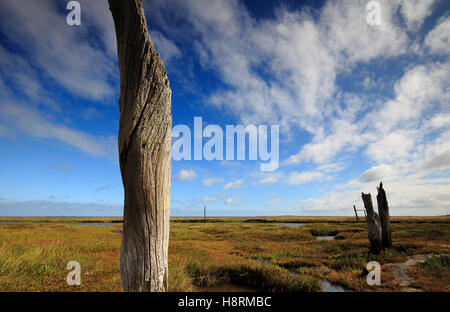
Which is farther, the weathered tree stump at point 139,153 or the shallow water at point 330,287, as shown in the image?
the shallow water at point 330,287

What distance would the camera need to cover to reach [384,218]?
44.9 ft

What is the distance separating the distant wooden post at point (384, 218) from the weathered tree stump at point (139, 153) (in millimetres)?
15809

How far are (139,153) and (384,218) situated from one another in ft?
53.9

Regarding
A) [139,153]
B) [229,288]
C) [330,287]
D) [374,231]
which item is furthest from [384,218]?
[139,153]

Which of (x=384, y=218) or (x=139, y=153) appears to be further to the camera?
(x=384, y=218)

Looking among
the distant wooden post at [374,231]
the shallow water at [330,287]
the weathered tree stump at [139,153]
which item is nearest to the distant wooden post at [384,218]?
the distant wooden post at [374,231]

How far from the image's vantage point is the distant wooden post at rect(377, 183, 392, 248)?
1352cm

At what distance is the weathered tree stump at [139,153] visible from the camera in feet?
6.94

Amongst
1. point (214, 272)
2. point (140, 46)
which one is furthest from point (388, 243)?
point (140, 46)

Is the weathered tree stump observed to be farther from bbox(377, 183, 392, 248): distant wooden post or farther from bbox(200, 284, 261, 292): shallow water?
bbox(377, 183, 392, 248): distant wooden post

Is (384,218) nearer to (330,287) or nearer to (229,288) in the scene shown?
(330,287)

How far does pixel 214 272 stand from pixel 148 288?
7539 mm

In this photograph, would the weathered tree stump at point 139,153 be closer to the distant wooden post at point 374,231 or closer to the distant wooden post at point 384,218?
the distant wooden post at point 374,231
